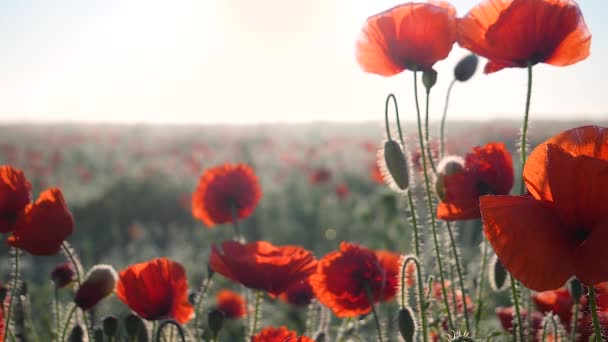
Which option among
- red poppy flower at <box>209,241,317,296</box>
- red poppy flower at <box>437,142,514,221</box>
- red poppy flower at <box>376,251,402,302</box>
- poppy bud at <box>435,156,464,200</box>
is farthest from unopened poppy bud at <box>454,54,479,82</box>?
red poppy flower at <box>209,241,317,296</box>

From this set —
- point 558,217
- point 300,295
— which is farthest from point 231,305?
point 558,217

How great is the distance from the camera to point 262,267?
4.82ft

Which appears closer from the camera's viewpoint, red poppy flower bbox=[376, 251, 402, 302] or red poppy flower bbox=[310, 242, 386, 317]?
red poppy flower bbox=[310, 242, 386, 317]

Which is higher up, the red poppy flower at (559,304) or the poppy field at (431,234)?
the poppy field at (431,234)

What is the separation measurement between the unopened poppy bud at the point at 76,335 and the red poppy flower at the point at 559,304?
1.19 metres

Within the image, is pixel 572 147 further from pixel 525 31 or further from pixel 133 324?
pixel 133 324

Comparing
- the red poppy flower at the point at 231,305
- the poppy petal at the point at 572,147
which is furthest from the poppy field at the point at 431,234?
the red poppy flower at the point at 231,305

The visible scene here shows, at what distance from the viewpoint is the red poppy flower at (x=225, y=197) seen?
2.30 metres

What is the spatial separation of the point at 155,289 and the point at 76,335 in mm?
235

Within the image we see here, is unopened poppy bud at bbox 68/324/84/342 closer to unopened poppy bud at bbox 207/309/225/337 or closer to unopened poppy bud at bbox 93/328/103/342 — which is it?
unopened poppy bud at bbox 93/328/103/342

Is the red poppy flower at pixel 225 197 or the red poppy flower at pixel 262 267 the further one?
the red poppy flower at pixel 225 197

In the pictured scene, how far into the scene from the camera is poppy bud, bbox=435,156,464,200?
1438 millimetres

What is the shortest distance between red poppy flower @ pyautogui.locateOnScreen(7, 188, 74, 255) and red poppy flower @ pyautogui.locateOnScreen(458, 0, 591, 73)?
950mm

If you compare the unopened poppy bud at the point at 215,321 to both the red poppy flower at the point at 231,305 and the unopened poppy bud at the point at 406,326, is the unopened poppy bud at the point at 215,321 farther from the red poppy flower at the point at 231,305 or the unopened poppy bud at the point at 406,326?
the red poppy flower at the point at 231,305
